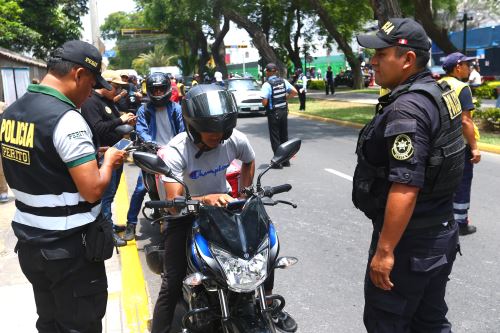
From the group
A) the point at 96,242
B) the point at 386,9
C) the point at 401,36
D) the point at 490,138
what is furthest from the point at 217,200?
the point at 386,9

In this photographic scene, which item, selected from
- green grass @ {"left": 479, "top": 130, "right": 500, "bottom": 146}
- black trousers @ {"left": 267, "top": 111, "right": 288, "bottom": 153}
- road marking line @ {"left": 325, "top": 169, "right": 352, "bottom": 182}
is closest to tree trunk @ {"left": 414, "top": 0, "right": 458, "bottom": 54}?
green grass @ {"left": 479, "top": 130, "right": 500, "bottom": 146}

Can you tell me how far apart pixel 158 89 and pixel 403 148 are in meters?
3.72

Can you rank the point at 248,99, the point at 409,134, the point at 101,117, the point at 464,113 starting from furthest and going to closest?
the point at 248,99, the point at 101,117, the point at 464,113, the point at 409,134

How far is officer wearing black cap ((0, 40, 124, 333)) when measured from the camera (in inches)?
97.0

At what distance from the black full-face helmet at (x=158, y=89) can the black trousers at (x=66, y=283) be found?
123 inches

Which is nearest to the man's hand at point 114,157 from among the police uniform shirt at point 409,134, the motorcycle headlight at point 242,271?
the motorcycle headlight at point 242,271

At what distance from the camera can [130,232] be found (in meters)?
5.70

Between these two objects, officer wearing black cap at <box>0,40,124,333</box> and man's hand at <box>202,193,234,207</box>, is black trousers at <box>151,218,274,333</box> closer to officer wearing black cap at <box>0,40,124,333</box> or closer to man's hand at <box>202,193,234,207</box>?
man's hand at <box>202,193,234,207</box>

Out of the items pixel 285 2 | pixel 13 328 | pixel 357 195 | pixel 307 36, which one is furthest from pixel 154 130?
pixel 307 36

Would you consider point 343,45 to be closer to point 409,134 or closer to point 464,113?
point 464,113

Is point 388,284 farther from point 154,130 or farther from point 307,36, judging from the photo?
point 307,36

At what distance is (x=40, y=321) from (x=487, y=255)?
3.96 metres

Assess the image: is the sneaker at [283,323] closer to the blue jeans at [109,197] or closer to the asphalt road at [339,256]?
the asphalt road at [339,256]

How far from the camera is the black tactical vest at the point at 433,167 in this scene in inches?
95.2
